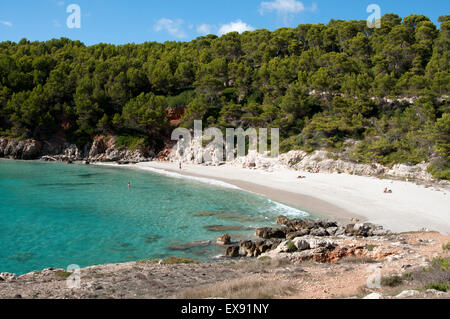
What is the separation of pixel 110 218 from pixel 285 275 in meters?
14.8

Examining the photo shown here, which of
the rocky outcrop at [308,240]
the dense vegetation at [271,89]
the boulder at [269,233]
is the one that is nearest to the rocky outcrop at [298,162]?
the dense vegetation at [271,89]

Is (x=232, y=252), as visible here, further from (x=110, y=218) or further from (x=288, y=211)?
(x=110, y=218)

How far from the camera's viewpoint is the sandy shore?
1972 cm

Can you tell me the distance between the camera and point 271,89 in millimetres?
56219

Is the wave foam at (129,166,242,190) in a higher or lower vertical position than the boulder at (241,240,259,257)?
higher

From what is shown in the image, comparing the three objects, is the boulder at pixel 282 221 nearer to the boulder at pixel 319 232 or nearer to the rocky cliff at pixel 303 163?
the boulder at pixel 319 232

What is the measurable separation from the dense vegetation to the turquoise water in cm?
1831

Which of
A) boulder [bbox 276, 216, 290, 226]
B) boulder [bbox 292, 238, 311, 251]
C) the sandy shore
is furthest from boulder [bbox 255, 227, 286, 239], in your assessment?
the sandy shore

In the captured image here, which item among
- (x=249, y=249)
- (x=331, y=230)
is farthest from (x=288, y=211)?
(x=249, y=249)

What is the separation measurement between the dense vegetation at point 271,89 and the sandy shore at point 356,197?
20.4 ft

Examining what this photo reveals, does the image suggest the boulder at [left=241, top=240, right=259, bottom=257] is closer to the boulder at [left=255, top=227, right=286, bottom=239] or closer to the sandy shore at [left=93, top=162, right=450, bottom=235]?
the boulder at [left=255, top=227, right=286, bottom=239]

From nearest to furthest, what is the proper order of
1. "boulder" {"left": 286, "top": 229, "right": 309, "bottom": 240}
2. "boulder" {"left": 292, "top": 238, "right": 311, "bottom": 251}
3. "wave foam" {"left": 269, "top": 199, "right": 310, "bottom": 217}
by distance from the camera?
"boulder" {"left": 292, "top": 238, "right": 311, "bottom": 251} → "boulder" {"left": 286, "top": 229, "right": 309, "bottom": 240} → "wave foam" {"left": 269, "top": 199, "right": 310, "bottom": 217}

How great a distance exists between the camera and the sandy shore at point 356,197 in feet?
64.7
